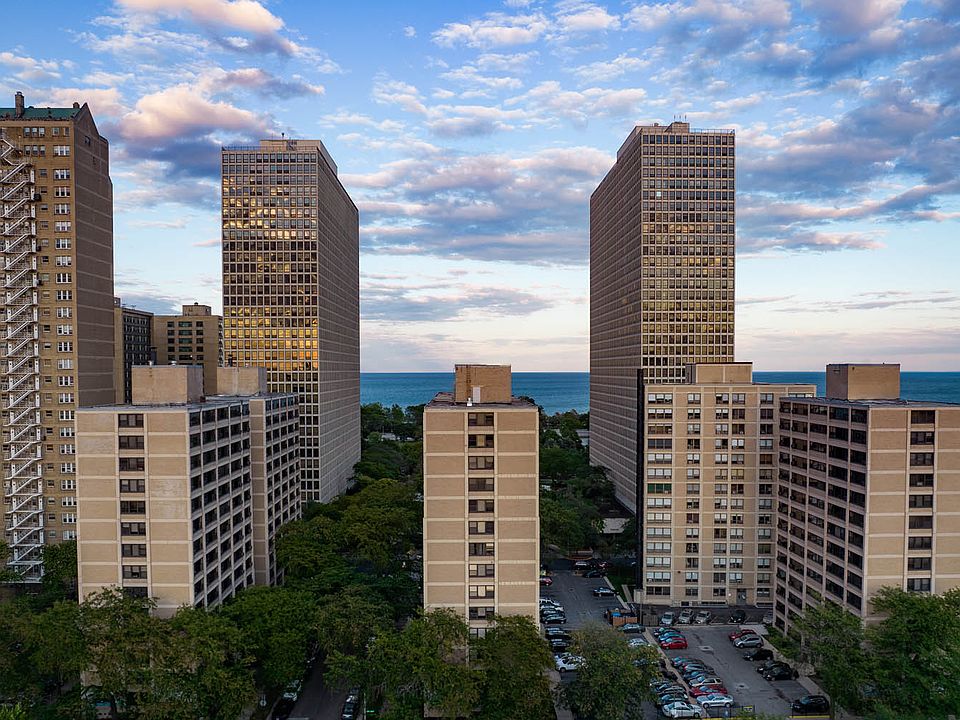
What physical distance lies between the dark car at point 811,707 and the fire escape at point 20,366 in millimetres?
100589

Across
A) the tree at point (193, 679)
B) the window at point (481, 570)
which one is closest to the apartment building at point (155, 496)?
the tree at point (193, 679)

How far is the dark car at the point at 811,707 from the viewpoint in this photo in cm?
5578

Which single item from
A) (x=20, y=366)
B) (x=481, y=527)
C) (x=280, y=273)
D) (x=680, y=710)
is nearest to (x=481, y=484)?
(x=481, y=527)

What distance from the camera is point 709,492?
7981cm

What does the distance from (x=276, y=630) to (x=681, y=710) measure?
40.5 meters

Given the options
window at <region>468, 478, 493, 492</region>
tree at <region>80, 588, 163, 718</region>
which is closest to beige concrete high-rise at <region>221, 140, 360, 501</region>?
tree at <region>80, 588, 163, 718</region>

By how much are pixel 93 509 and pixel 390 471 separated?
90331mm

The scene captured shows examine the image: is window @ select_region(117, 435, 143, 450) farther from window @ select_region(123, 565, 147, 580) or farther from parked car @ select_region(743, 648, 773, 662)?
parked car @ select_region(743, 648, 773, 662)

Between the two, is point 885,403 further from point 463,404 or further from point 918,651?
point 463,404

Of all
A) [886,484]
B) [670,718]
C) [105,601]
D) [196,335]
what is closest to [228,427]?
[105,601]

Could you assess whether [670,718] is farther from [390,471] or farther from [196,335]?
[196,335]

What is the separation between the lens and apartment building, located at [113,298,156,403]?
475 ft

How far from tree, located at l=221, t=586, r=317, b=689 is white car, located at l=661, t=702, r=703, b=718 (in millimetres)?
35887

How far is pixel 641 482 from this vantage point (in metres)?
82.1
